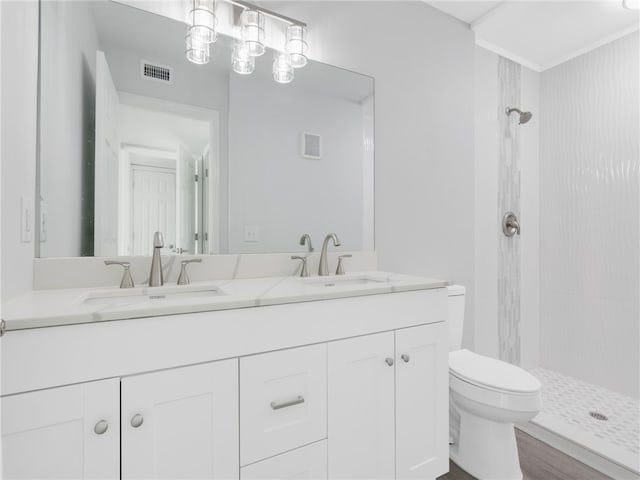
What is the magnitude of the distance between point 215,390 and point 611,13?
119 inches

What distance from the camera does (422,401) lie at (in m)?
1.33

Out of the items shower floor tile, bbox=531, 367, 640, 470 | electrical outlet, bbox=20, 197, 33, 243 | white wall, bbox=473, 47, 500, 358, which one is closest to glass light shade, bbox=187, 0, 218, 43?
electrical outlet, bbox=20, 197, 33, 243

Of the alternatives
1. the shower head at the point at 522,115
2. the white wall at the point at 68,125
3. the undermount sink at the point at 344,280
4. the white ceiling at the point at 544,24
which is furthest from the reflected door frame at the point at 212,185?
the shower head at the point at 522,115

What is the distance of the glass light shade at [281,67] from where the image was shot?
1.63m

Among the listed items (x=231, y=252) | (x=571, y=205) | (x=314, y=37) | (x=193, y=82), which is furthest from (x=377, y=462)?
(x=571, y=205)

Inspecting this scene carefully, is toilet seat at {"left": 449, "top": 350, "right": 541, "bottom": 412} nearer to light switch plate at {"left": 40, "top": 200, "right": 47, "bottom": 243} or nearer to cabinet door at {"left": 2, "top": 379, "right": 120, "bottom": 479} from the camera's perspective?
cabinet door at {"left": 2, "top": 379, "right": 120, "bottom": 479}

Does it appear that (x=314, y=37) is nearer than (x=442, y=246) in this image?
Yes

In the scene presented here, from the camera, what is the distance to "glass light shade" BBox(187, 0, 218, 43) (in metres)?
A: 1.38

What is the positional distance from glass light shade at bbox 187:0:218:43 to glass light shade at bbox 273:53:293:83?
313 mm

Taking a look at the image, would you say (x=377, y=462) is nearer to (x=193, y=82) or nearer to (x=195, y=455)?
(x=195, y=455)

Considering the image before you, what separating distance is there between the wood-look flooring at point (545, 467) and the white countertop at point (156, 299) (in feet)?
3.28

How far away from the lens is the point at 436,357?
54.3 inches

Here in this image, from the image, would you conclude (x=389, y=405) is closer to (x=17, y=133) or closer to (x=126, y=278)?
(x=126, y=278)

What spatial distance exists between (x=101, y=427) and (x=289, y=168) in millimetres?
1232
